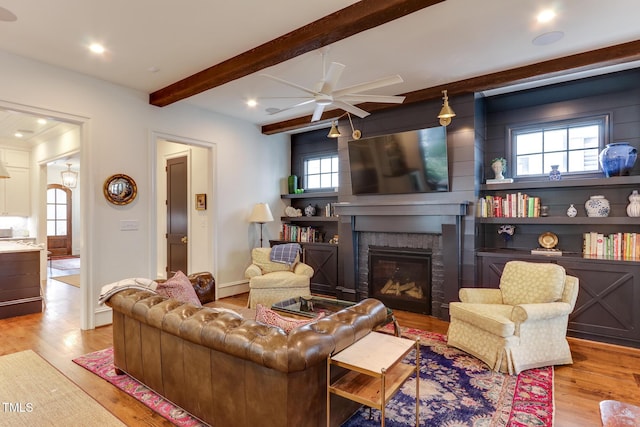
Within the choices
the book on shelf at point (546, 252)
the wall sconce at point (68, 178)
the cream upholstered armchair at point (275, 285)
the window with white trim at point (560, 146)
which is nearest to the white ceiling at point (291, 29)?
the window with white trim at point (560, 146)

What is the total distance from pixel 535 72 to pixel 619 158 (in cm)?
127

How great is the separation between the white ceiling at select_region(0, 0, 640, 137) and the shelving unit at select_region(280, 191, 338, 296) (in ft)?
8.08

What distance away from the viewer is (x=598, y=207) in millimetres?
3811

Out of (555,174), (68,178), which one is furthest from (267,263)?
(68,178)

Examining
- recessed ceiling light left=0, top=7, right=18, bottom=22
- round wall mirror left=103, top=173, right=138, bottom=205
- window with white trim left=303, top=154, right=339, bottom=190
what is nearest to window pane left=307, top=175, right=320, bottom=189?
window with white trim left=303, top=154, right=339, bottom=190

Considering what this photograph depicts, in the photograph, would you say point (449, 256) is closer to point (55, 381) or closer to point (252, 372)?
point (252, 372)

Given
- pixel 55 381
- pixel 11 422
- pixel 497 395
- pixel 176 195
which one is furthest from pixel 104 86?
pixel 497 395

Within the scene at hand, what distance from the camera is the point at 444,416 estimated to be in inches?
88.4

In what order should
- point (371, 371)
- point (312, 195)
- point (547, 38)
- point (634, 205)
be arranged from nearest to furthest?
point (371, 371) → point (547, 38) → point (634, 205) → point (312, 195)

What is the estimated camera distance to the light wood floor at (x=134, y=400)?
2.32 meters

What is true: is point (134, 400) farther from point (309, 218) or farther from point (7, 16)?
point (309, 218)

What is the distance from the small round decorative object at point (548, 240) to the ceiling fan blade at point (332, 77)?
3154 mm

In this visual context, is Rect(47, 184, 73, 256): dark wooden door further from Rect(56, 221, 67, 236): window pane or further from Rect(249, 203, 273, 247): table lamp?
Rect(249, 203, 273, 247): table lamp

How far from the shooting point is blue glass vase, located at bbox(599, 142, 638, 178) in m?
3.62
